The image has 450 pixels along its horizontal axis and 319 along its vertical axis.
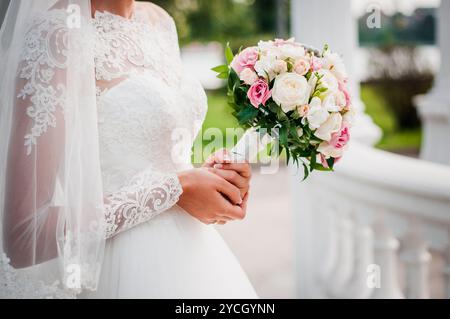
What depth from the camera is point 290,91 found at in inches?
73.3

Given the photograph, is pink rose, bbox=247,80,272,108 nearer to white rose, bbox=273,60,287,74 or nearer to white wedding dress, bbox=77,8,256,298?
white rose, bbox=273,60,287,74

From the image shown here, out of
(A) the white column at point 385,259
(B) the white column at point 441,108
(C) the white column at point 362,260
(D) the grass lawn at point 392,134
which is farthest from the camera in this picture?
(D) the grass lawn at point 392,134

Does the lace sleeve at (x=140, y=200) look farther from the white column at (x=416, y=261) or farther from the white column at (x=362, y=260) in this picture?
the white column at (x=362, y=260)

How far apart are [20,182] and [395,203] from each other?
190 cm

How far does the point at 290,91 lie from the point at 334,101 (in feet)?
0.52

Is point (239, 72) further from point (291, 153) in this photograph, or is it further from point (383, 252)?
point (383, 252)

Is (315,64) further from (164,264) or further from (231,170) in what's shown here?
(164,264)

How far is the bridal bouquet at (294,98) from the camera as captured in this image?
1884 millimetres

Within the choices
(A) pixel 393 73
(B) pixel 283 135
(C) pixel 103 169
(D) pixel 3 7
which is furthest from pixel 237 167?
(A) pixel 393 73

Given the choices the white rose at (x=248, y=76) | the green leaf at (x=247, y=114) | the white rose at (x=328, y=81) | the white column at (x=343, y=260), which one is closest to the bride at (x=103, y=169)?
the green leaf at (x=247, y=114)

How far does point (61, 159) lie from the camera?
6.12ft

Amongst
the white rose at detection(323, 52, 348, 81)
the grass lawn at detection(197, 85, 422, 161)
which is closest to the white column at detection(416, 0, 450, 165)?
the white rose at detection(323, 52, 348, 81)

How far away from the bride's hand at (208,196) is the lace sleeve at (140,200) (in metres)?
0.04
